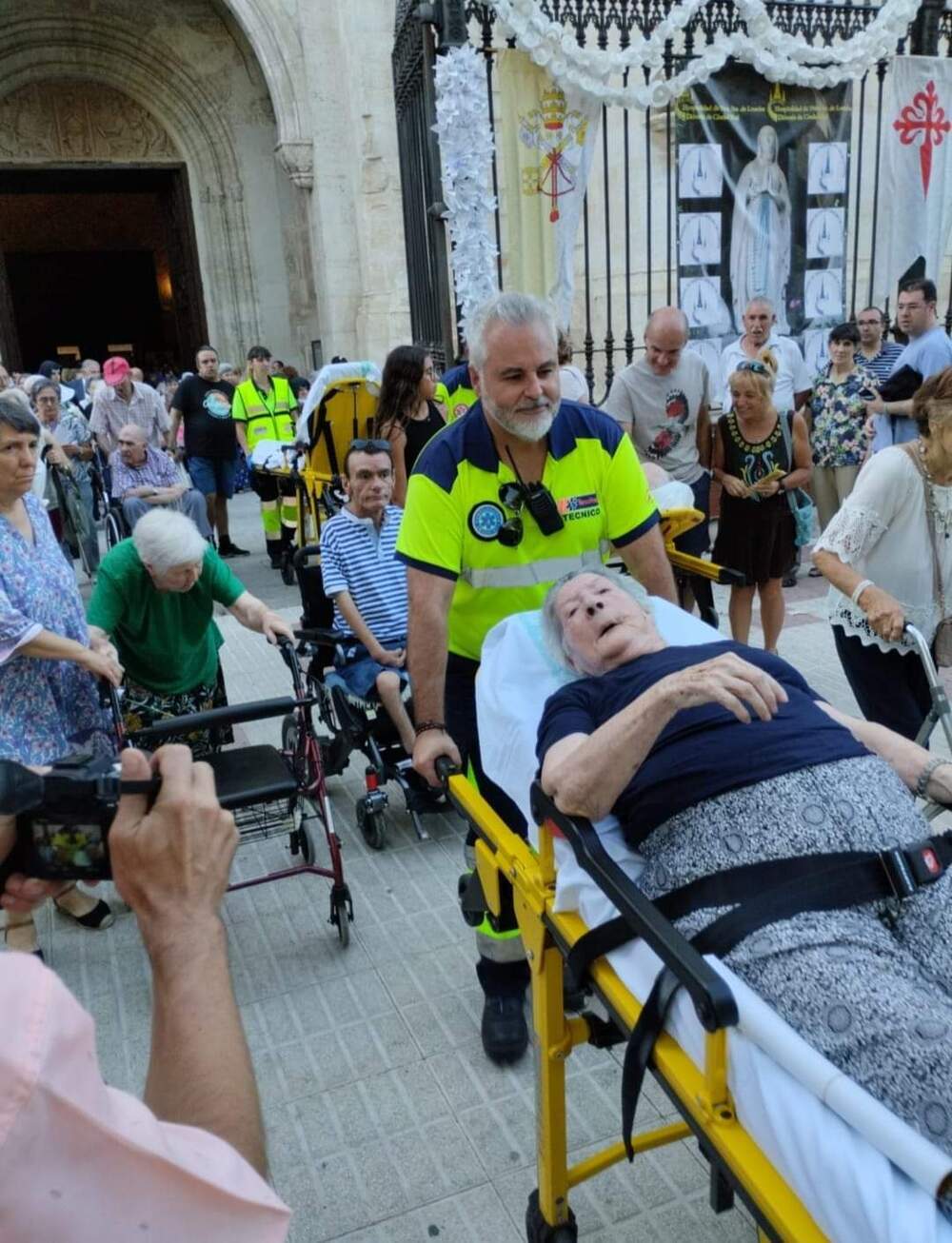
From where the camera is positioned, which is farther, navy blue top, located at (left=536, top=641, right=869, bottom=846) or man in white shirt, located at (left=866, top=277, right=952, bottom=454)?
man in white shirt, located at (left=866, top=277, right=952, bottom=454)

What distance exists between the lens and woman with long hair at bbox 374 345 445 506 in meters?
5.33

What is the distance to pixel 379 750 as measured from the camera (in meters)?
3.78

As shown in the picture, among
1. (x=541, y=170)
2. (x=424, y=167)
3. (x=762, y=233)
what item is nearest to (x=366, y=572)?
(x=424, y=167)

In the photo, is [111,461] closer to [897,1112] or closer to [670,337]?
[670,337]

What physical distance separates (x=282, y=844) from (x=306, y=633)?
2.89 feet

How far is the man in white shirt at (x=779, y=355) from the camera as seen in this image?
6.07 m

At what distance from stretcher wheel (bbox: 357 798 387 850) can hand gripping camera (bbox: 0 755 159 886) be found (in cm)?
257

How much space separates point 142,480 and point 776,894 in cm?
608

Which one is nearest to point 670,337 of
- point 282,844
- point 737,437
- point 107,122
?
point 737,437

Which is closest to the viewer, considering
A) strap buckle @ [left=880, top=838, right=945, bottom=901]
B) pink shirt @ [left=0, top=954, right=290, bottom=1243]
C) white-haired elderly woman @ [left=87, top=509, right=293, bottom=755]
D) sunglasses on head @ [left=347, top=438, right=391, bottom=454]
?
pink shirt @ [left=0, top=954, right=290, bottom=1243]

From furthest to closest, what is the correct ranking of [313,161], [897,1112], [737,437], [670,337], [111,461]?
[313,161] < [111,461] < [737,437] < [670,337] < [897,1112]

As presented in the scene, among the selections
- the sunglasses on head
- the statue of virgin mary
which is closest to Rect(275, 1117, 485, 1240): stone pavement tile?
the sunglasses on head

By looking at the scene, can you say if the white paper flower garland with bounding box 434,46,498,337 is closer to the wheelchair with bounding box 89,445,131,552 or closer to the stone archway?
the wheelchair with bounding box 89,445,131,552

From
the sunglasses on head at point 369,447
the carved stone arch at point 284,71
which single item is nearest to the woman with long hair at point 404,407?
the sunglasses on head at point 369,447
